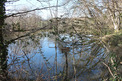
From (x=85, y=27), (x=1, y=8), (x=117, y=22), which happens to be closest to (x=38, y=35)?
(x=1, y=8)

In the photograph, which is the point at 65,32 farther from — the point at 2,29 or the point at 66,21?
the point at 2,29

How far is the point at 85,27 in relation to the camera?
8.85 metres

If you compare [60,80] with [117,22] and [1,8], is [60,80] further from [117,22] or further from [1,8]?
[117,22]

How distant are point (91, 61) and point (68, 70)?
1.58 meters

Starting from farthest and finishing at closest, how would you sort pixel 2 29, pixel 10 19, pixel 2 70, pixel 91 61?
pixel 91 61 < pixel 10 19 < pixel 2 29 < pixel 2 70

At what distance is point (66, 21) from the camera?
15.5ft

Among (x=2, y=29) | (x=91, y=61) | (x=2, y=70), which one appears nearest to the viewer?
(x=2, y=70)

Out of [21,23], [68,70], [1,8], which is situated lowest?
[68,70]

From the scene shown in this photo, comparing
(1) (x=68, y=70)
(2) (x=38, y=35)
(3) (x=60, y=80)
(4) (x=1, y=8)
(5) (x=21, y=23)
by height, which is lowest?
(3) (x=60, y=80)

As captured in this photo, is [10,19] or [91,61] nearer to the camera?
[10,19]

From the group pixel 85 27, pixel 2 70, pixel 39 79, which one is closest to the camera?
pixel 39 79

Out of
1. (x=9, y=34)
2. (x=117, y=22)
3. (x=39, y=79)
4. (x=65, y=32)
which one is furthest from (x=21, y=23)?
(x=117, y=22)

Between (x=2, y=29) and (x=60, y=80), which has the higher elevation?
(x=2, y=29)

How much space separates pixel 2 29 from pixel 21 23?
914 mm
